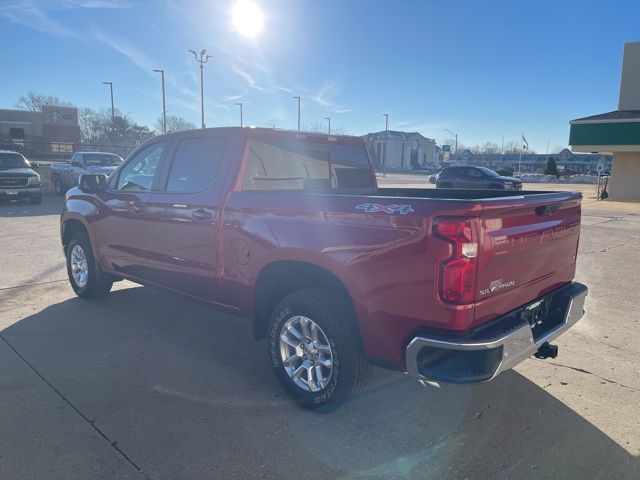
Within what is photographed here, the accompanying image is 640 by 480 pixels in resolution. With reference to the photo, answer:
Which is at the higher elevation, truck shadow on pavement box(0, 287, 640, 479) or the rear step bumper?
the rear step bumper

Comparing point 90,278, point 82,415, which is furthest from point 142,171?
point 82,415

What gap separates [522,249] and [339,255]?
1104 millimetres

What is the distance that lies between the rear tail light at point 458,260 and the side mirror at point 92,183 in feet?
13.6

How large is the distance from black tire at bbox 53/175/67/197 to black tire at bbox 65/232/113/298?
17.2 meters

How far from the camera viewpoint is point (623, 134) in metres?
22.6

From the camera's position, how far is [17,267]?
7.47m

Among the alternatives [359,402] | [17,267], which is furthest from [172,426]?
[17,267]

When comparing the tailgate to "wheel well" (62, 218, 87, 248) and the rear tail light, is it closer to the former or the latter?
the rear tail light

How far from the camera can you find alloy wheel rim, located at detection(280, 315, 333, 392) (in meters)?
3.37

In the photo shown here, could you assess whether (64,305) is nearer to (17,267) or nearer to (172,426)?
(17,267)

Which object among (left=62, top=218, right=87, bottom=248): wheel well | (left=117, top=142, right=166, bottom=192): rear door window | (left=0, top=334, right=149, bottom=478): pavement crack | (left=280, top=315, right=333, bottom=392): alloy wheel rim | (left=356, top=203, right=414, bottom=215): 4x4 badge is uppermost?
(left=117, top=142, right=166, bottom=192): rear door window

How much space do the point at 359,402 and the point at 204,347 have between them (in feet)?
5.48

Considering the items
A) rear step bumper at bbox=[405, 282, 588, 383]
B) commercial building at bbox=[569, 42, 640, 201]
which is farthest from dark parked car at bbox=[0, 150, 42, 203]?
commercial building at bbox=[569, 42, 640, 201]

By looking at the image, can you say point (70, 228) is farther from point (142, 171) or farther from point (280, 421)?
point (280, 421)
